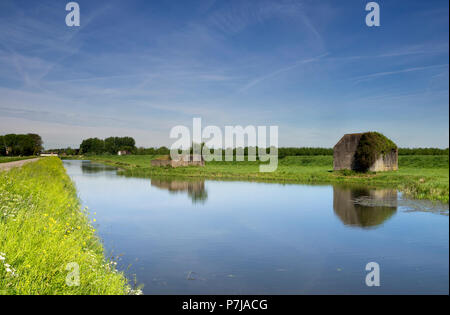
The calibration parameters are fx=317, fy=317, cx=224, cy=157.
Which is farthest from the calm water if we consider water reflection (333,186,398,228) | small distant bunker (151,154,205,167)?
small distant bunker (151,154,205,167)

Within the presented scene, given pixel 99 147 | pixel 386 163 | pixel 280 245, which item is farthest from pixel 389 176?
pixel 99 147

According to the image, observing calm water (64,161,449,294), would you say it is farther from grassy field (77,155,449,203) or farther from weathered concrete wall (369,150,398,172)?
weathered concrete wall (369,150,398,172)

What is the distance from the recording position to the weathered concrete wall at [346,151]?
1384 inches

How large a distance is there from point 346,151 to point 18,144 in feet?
128

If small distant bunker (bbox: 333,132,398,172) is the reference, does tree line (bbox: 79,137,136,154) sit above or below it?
above

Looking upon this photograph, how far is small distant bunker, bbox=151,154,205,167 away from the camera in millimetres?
51466

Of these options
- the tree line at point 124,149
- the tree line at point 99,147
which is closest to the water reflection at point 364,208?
the tree line at point 124,149

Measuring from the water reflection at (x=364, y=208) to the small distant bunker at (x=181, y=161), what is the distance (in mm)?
32746

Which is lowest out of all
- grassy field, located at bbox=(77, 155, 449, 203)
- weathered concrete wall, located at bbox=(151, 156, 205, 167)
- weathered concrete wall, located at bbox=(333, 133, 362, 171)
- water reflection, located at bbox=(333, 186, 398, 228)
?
water reflection, located at bbox=(333, 186, 398, 228)

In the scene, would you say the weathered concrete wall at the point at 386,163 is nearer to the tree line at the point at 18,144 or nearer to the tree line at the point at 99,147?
the tree line at the point at 18,144

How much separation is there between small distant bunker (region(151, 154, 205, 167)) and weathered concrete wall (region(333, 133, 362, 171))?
24505mm

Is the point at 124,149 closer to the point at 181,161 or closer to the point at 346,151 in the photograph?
the point at 181,161

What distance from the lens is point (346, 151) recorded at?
35.8m
